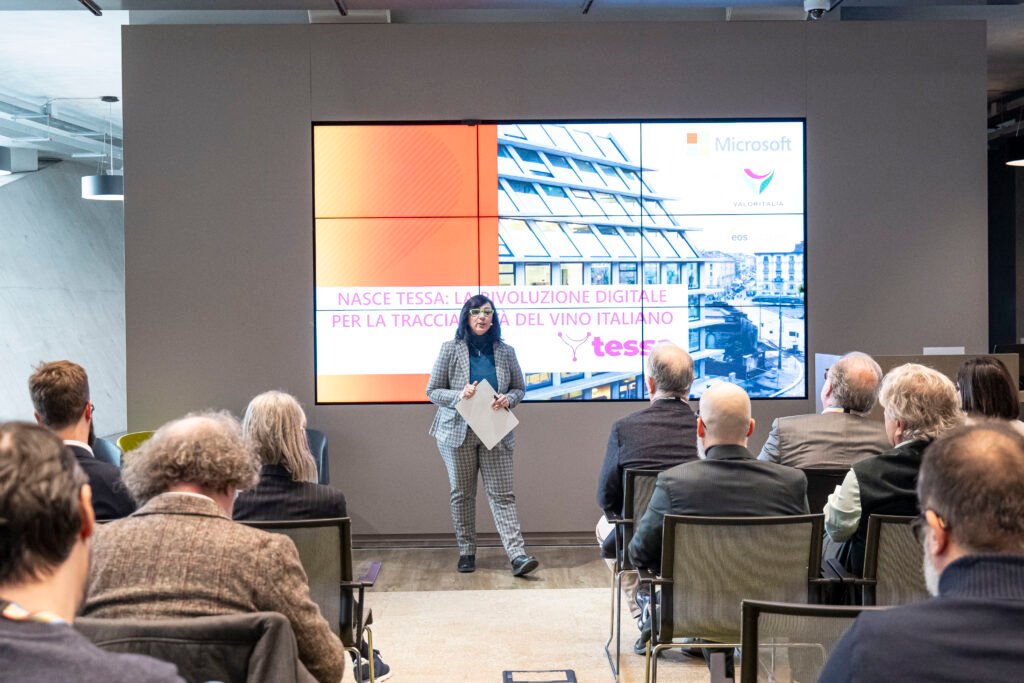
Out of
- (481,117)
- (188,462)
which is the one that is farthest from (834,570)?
(481,117)

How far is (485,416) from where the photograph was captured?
19.3 ft

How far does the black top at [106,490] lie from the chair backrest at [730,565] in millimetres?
1813

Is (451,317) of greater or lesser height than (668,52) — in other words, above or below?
below

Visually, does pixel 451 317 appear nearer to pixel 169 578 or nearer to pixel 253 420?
pixel 253 420

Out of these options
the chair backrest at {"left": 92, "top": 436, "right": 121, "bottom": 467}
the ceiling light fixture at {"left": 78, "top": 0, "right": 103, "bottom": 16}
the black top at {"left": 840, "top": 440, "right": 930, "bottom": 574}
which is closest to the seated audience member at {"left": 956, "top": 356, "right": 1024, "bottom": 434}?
the black top at {"left": 840, "top": 440, "right": 930, "bottom": 574}

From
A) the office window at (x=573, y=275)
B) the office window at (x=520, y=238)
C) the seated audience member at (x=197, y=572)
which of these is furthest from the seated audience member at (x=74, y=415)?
the office window at (x=573, y=275)

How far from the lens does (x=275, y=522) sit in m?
2.98

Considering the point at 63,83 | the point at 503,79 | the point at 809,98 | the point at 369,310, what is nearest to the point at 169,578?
the point at 369,310

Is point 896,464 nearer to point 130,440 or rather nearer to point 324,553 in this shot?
point 324,553

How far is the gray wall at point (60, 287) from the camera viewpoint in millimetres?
12766

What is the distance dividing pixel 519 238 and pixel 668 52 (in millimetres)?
1614

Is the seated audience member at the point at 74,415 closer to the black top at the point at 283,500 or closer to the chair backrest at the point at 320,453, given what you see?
the black top at the point at 283,500

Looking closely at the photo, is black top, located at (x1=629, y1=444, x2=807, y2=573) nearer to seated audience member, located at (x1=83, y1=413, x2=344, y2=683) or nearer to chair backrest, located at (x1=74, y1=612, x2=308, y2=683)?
seated audience member, located at (x1=83, y1=413, x2=344, y2=683)

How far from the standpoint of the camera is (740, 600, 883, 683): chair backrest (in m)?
1.89
